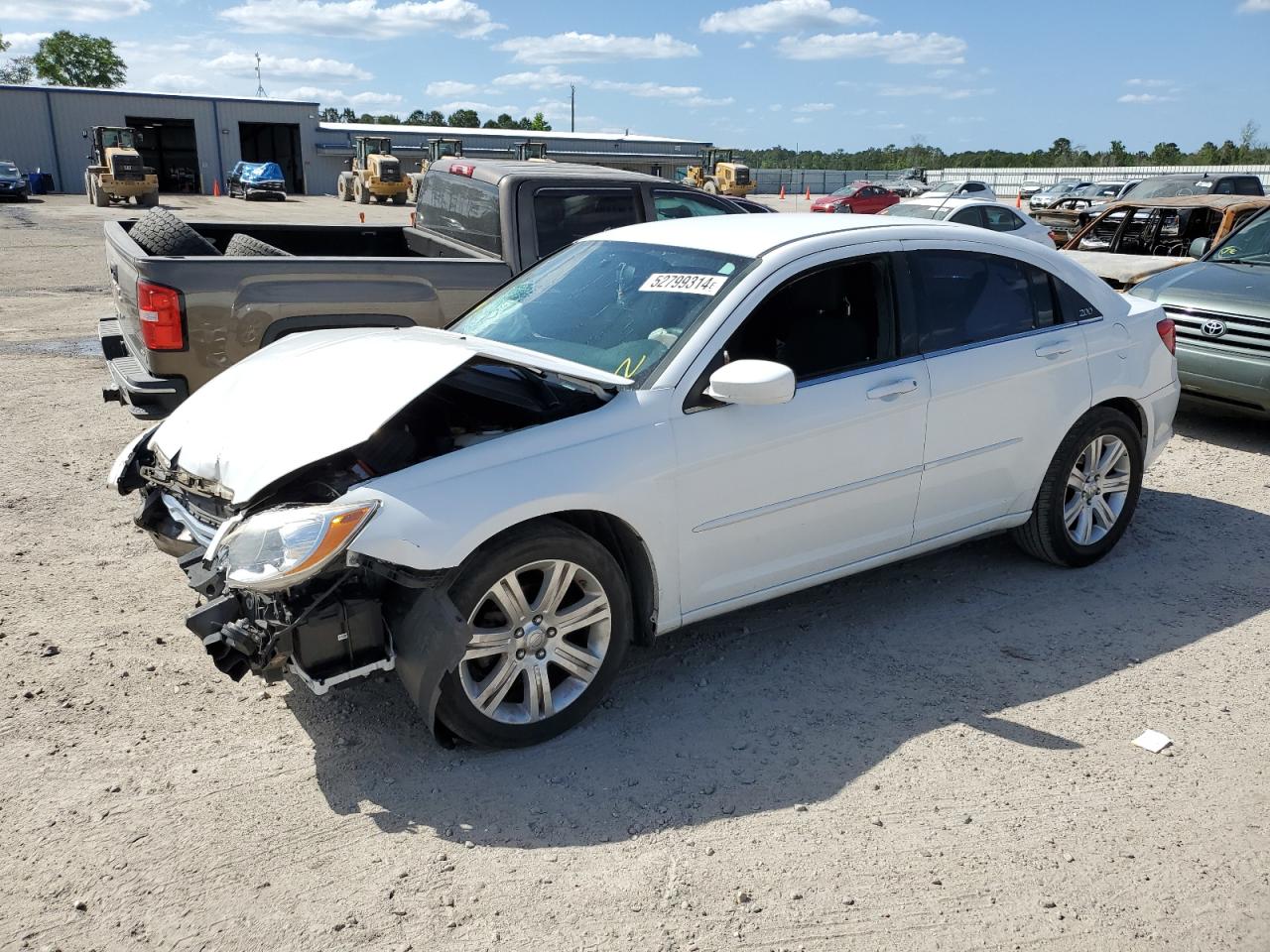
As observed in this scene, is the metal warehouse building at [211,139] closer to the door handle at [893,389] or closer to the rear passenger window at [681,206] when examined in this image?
the rear passenger window at [681,206]

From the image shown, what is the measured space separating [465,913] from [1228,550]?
461 centimetres

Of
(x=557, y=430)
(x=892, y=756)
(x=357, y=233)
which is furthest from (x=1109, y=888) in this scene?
(x=357, y=233)

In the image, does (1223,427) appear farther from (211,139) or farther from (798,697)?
(211,139)

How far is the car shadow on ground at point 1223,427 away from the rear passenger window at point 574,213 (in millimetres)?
4571

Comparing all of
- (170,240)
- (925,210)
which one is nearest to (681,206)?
(170,240)

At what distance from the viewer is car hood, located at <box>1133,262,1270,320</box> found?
24.2 ft

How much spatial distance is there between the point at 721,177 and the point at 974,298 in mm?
46524

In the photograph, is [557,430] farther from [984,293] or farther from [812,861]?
[984,293]

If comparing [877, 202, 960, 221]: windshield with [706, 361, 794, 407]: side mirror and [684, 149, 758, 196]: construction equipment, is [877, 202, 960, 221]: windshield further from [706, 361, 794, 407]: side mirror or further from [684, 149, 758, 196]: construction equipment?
[684, 149, 758, 196]: construction equipment

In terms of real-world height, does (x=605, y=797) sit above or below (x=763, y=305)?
below

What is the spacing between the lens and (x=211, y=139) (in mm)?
54562

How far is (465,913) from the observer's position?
2773 mm

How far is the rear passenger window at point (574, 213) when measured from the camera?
6.99 m

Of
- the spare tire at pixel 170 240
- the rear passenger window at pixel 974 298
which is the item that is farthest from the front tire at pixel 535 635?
the spare tire at pixel 170 240
